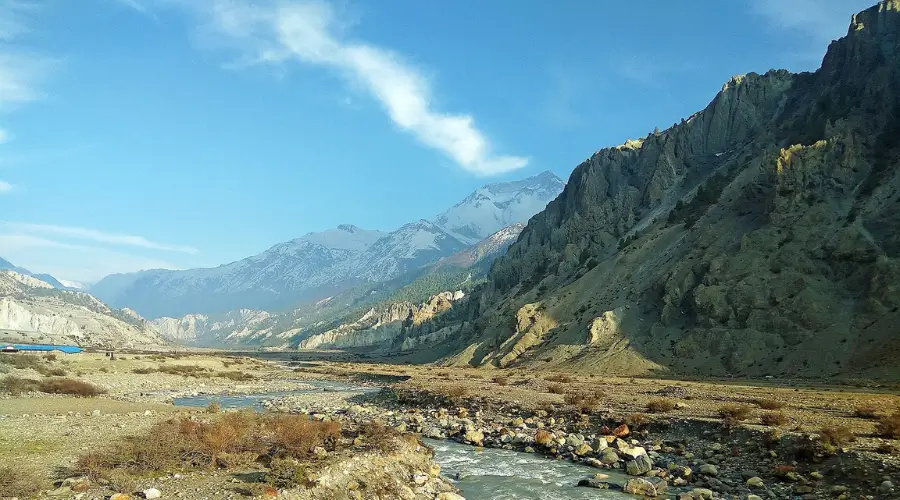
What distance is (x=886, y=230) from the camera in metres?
63.6

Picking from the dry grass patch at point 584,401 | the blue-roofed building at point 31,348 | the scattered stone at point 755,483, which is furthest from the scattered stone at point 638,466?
the blue-roofed building at point 31,348

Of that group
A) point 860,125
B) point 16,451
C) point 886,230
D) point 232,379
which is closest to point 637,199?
point 860,125

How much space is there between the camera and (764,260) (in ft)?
226

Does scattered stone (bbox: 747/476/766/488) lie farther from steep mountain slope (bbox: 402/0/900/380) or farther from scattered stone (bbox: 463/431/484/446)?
steep mountain slope (bbox: 402/0/900/380)

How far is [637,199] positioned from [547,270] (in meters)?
29.0

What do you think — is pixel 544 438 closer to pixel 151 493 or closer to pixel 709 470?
pixel 709 470

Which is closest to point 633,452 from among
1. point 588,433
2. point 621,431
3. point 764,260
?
point 621,431

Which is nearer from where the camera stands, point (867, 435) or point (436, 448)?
point (867, 435)

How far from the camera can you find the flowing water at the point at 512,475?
64.7 ft

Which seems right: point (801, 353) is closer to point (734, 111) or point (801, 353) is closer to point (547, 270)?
point (547, 270)

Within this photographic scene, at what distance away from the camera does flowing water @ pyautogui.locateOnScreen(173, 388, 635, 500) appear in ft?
64.7

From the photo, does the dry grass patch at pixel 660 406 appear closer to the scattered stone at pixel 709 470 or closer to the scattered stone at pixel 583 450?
the scattered stone at pixel 583 450

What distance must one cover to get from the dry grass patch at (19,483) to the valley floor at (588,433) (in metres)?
0.17

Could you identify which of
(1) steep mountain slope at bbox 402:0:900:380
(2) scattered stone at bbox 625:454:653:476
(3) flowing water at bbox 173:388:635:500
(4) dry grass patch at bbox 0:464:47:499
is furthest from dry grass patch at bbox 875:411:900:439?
(1) steep mountain slope at bbox 402:0:900:380
